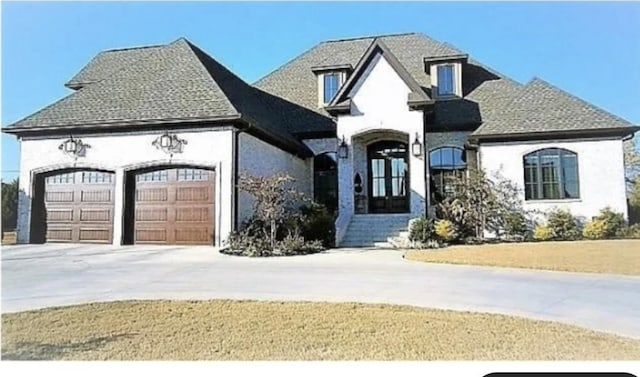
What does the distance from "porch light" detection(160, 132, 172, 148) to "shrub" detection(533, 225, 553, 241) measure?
6786 mm

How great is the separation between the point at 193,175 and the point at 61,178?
91.4 inches

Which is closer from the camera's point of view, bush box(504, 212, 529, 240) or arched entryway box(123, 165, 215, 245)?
arched entryway box(123, 165, 215, 245)

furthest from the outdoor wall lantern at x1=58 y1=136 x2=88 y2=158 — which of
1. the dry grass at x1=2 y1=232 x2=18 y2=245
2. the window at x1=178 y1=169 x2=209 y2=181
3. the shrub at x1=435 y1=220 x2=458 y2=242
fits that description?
the shrub at x1=435 y1=220 x2=458 y2=242

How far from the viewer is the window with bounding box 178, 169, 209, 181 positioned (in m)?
9.04

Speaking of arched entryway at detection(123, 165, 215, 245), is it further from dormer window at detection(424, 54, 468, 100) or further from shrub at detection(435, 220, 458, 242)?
dormer window at detection(424, 54, 468, 100)

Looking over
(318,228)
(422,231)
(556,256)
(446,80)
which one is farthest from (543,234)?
(446,80)

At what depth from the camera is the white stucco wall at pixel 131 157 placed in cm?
884

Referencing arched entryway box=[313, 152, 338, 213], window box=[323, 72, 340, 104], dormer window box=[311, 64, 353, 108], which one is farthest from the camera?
window box=[323, 72, 340, 104]

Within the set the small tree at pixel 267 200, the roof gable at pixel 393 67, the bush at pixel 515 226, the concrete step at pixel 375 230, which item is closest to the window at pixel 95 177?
the small tree at pixel 267 200

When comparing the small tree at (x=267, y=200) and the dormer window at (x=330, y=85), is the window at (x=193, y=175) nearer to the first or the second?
the small tree at (x=267, y=200)

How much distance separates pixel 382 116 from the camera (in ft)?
36.3

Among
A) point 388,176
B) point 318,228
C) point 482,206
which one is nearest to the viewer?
point 318,228

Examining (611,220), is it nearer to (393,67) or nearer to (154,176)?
(393,67)

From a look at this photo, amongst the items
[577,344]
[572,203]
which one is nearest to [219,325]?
[577,344]
